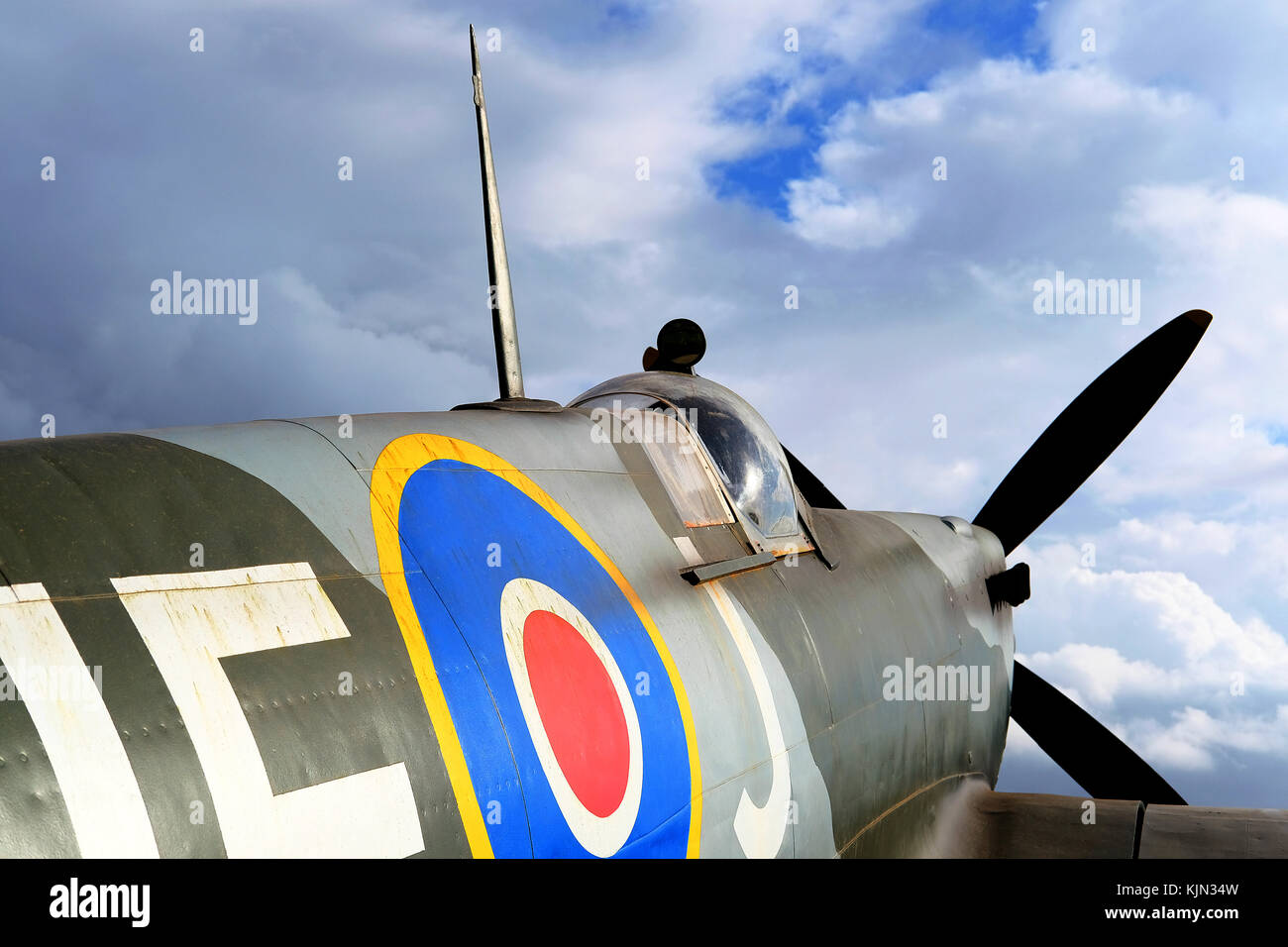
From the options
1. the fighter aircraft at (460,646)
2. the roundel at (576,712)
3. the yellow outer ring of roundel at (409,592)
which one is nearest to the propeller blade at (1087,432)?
the fighter aircraft at (460,646)

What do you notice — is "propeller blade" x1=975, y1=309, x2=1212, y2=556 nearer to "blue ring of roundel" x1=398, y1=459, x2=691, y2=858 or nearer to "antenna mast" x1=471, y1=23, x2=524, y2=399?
"antenna mast" x1=471, y1=23, x2=524, y2=399

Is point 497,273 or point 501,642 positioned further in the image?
point 497,273

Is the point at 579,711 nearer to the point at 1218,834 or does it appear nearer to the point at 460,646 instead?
the point at 460,646

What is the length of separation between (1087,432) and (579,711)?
8273mm

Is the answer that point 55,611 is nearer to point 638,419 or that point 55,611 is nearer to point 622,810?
point 622,810

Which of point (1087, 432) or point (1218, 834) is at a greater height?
point (1087, 432)

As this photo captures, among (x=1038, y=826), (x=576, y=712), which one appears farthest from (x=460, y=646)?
(x=1038, y=826)

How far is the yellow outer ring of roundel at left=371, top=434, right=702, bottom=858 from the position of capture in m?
2.46

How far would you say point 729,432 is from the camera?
5.33 m

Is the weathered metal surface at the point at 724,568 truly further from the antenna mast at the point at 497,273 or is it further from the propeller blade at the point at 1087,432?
the propeller blade at the point at 1087,432

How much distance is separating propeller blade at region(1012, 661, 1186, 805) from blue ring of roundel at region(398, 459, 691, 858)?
6.71 meters

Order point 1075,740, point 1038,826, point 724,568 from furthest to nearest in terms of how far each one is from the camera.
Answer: point 1075,740
point 1038,826
point 724,568

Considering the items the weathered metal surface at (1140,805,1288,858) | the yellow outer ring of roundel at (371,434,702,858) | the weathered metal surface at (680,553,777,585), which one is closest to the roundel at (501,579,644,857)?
the yellow outer ring of roundel at (371,434,702,858)
